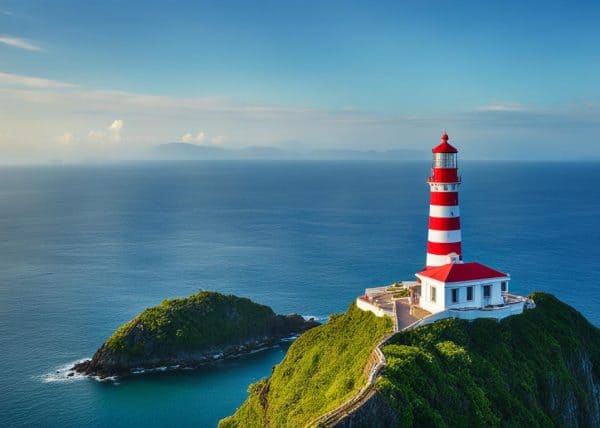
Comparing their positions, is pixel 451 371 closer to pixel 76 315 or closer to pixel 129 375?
pixel 129 375

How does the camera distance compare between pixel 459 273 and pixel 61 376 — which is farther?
pixel 61 376

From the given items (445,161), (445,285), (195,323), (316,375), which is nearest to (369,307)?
(445,285)

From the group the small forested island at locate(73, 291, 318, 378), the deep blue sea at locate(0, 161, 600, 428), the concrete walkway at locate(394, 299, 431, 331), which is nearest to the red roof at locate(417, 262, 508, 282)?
the concrete walkway at locate(394, 299, 431, 331)

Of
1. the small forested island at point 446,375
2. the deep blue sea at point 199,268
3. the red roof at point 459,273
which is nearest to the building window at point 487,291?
the red roof at point 459,273

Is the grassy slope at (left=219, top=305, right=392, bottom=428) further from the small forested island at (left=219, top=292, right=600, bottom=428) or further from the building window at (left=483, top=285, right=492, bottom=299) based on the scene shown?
the building window at (left=483, top=285, right=492, bottom=299)

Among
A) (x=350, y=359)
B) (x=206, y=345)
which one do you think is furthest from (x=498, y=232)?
(x=350, y=359)

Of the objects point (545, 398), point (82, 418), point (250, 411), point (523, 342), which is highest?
point (523, 342)

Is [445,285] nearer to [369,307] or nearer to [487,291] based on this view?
[487,291]
